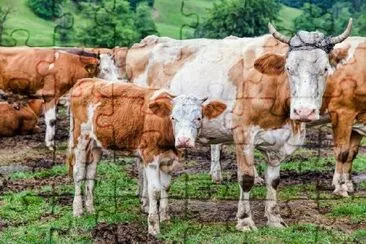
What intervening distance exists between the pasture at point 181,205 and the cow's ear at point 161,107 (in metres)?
1.65

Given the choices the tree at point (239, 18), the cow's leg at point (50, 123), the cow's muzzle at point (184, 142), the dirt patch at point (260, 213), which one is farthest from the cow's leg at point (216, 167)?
the tree at point (239, 18)

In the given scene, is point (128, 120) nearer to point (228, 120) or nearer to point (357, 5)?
point (228, 120)

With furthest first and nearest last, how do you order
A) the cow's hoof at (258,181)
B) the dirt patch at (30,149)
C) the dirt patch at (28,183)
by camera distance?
the dirt patch at (30,149)
the cow's hoof at (258,181)
the dirt patch at (28,183)

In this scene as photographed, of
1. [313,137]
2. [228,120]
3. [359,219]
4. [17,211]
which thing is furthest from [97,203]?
[313,137]

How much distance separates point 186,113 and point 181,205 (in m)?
2.68

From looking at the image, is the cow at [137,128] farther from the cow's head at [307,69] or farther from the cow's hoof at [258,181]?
the cow's hoof at [258,181]

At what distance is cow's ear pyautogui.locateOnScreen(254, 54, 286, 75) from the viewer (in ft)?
33.0

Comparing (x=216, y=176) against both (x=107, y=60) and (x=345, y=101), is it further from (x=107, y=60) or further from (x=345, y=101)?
(x=107, y=60)

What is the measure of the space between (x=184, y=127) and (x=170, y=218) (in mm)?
1947

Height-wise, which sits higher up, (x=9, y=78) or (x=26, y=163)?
(x=9, y=78)

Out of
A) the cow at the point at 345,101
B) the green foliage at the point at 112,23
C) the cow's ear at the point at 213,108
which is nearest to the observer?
the cow's ear at the point at 213,108

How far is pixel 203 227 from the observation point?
10398mm

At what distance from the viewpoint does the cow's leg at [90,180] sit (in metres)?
11.2

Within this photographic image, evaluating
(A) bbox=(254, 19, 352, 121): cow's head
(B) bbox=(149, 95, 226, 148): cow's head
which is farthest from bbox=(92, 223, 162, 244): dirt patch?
(A) bbox=(254, 19, 352, 121): cow's head
